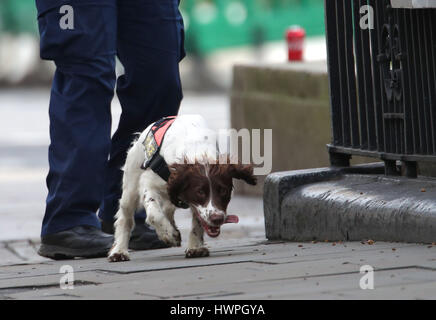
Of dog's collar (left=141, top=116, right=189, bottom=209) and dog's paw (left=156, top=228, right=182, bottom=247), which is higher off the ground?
dog's collar (left=141, top=116, right=189, bottom=209)

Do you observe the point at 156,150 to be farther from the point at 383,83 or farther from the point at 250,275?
the point at 383,83

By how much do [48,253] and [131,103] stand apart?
0.86 m

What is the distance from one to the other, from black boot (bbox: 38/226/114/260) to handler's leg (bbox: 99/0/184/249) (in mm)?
306

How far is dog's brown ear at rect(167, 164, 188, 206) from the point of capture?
514 cm

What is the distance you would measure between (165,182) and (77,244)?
2.04 feet

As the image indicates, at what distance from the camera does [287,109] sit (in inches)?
352

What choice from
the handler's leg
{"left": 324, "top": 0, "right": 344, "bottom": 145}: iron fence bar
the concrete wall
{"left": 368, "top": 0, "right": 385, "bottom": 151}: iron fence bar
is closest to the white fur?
the handler's leg

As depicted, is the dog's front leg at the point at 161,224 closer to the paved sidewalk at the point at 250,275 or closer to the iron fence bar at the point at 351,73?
the paved sidewalk at the point at 250,275

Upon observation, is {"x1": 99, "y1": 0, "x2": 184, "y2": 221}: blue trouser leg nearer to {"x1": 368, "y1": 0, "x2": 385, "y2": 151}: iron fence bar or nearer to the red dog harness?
the red dog harness

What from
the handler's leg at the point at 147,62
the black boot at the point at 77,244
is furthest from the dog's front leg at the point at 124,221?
the handler's leg at the point at 147,62

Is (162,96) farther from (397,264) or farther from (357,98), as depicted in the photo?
(397,264)

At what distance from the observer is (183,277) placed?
4531mm
